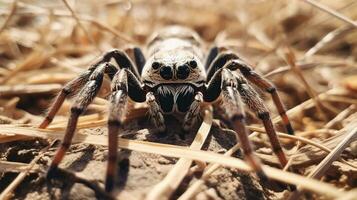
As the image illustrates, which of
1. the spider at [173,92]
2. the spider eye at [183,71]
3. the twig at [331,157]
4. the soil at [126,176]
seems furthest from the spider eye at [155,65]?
the twig at [331,157]

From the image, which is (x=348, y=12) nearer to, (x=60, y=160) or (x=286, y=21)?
(x=286, y=21)

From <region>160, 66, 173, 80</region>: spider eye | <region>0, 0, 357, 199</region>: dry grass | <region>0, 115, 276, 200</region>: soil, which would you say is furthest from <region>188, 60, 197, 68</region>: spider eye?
<region>0, 115, 276, 200</region>: soil

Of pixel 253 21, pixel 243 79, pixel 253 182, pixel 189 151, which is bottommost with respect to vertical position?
pixel 253 182

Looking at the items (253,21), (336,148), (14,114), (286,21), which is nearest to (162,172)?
(336,148)

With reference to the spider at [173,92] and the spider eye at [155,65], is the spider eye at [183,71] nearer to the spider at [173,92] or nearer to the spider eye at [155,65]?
the spider at [173,92]

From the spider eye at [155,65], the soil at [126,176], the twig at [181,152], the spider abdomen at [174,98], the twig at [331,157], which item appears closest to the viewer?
the twig at [181,152]

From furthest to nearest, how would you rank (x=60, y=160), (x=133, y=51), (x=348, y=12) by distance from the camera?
(x=348, y=12) < (x=133, y=51) < (x=60, y=160)

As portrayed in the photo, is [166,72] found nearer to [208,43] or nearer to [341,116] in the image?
[341,116]
